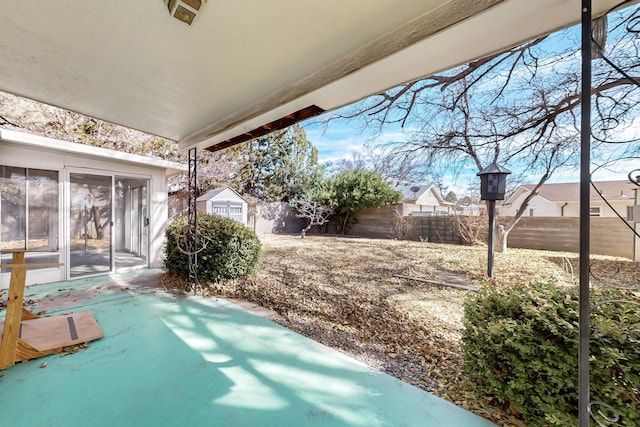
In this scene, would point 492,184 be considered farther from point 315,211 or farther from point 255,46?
point 315,211

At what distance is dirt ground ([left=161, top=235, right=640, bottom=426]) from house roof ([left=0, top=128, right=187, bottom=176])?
292 cm

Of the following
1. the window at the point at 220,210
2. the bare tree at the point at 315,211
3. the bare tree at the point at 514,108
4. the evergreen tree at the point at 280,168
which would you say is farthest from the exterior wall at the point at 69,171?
the evergreen tree at the point at 280,168

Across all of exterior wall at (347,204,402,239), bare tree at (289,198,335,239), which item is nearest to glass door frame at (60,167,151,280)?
bare tree at (289,198,335,239)

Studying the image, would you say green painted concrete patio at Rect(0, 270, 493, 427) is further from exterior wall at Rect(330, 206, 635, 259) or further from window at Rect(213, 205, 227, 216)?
window at Rect(213, 205, 227, 216)

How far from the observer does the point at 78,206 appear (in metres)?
4.69

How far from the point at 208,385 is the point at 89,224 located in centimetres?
472

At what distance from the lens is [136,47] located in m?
1.66

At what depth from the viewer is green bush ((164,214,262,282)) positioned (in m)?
4.29

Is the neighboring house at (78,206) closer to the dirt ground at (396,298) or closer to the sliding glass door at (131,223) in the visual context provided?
the sliding glass door at (131,223)

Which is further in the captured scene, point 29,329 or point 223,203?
point 223,203

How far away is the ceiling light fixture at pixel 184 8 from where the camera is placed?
49.6 inches

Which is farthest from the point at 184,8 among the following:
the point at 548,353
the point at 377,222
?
the point at 377,222

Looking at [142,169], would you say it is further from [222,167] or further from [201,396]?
[222,167]

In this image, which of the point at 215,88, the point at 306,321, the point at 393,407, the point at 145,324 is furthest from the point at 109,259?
the point at 393,407
